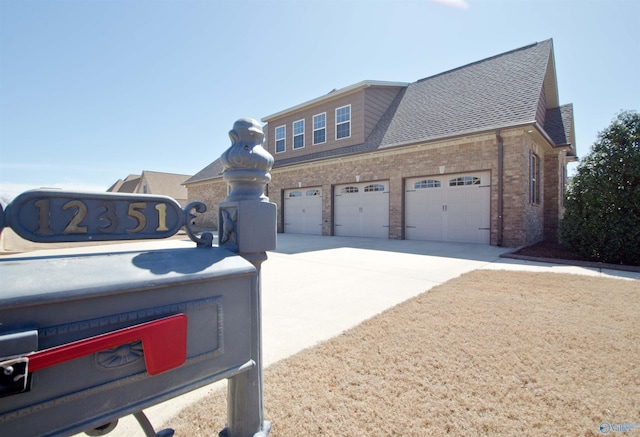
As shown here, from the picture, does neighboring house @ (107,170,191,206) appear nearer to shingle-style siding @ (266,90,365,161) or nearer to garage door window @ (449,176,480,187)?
shingle-style siding @ (266,90,365,161)

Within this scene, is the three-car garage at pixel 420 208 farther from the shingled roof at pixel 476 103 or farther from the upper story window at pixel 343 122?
the upper story window at pixel 343 122

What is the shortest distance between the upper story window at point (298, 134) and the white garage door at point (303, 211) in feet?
8.43

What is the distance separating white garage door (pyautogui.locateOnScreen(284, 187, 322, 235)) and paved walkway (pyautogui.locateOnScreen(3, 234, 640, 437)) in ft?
16.3

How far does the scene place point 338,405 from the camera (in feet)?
7.04

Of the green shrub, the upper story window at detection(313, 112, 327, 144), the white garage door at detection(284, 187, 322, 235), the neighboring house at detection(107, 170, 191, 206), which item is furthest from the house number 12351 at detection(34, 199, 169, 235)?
the neighboring house at detection(107, 170, 191, 206)

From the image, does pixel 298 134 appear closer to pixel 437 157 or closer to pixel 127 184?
pixel 437 157

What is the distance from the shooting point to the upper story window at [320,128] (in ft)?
50.8

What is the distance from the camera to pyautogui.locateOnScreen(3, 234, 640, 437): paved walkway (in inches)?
124

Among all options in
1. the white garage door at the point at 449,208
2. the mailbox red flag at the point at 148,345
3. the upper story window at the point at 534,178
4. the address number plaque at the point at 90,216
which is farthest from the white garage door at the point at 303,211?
the mailbox red flag at the point at 148,345

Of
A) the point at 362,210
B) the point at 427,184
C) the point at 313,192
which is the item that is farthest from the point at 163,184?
the point at 427,184

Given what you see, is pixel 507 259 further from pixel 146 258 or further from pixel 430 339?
pixel 146 258

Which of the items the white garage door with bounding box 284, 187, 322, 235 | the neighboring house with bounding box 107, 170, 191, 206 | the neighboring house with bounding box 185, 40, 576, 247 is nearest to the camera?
the neighboring house with bounding box 185, 40, 576, 247

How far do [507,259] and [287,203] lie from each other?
35.5 ft

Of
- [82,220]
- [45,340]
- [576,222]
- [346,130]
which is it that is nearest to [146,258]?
[82,220]
